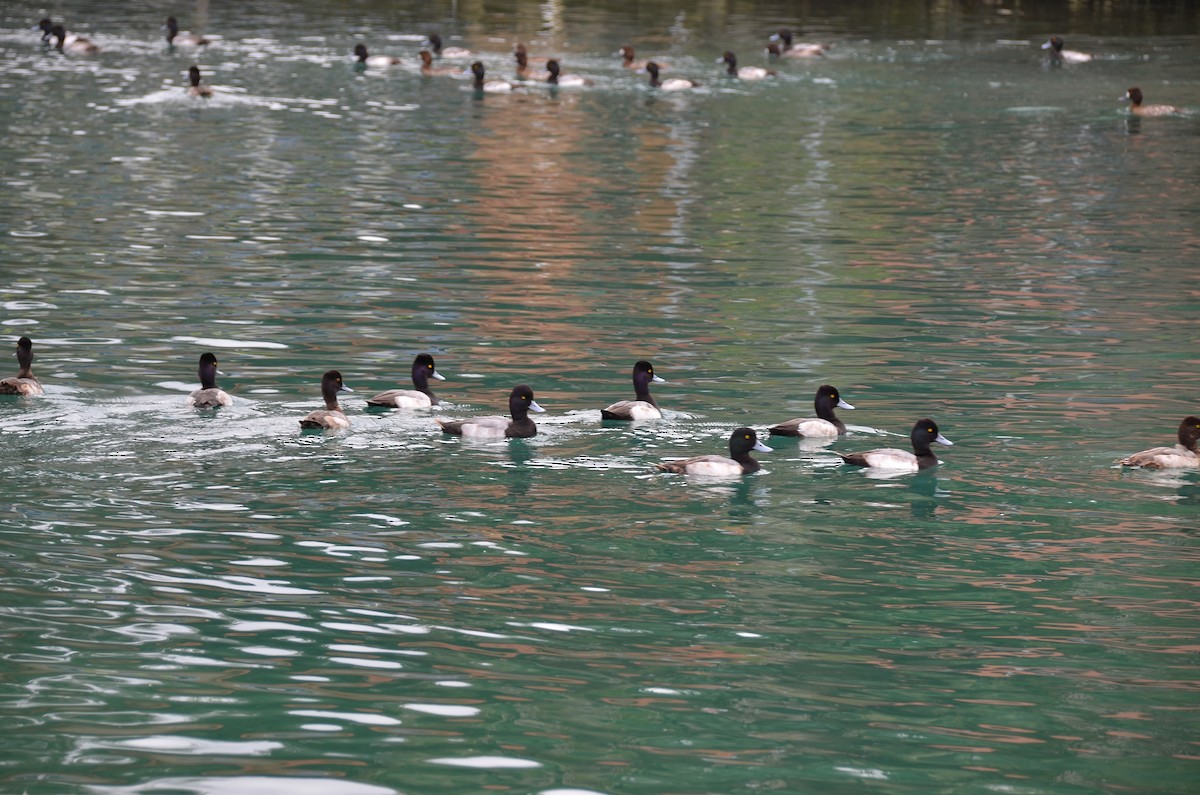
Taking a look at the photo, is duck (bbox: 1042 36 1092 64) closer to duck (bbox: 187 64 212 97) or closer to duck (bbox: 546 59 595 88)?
duck (bbox: 546 59 595 88)

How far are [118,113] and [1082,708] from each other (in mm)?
35343

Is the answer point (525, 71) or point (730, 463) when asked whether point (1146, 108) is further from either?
point (730, 463)

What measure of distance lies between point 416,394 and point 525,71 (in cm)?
3311

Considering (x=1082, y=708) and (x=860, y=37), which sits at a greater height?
(x=860, y=37)

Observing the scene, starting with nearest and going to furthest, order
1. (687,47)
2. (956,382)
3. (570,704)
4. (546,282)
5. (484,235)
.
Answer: (570,704), (956,382), (546,282), (484,235), (687,47)

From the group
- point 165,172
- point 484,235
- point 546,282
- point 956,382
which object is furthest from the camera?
point 165,172

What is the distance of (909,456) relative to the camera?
17172 millimetres

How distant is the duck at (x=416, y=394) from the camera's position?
19.1 m

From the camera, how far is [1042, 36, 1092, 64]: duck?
52.6m

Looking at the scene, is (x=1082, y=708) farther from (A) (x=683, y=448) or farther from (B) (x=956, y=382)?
(B) (x=956, y=382)

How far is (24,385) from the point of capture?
18.8 m

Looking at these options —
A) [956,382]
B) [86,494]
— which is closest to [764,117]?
[956,382]

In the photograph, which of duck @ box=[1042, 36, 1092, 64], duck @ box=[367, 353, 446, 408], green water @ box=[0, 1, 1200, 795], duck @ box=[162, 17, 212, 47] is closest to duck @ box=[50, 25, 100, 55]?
duck @ box=[162, 17, 212, 47]

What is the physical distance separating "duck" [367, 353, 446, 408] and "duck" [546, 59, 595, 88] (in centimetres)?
3077
